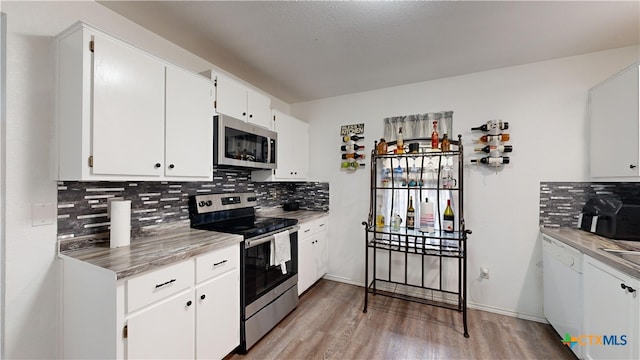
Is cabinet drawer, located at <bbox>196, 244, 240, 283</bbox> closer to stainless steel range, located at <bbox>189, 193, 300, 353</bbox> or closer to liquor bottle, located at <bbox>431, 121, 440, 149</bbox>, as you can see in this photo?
stainless steel range, located at <bbox>189, 193, 300, 353</bbox>

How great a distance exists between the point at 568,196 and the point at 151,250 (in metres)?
3.38

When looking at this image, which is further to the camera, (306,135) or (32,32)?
(306,135)

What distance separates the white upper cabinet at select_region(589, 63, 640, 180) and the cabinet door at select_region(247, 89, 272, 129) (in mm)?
2915

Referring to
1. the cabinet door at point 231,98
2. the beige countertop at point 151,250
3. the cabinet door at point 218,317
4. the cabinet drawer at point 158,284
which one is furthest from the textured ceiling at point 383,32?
the cabinet door at point 218,317

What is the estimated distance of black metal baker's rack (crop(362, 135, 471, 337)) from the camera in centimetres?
247

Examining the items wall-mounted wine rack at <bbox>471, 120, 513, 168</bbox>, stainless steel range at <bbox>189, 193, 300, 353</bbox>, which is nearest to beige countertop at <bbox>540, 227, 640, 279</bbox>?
wall-mounted wine rack at <bbox>471, 120, 513, 168</bbox>

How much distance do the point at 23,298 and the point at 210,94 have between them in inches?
64.4

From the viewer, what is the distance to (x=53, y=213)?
1.37 meters

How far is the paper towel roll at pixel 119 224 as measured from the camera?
1.47m

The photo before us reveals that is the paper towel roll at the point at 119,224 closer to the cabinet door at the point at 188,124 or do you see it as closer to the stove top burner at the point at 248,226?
the cabinet door at the point at 188,124

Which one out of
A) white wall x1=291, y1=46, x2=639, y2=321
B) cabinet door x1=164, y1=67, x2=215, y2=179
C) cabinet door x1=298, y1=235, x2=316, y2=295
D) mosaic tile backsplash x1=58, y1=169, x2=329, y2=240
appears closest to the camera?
mosaic tile backsplash x1=58, y1=169, x2=329, y2=240

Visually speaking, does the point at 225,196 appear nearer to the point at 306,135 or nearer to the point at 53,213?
the point at 53,213

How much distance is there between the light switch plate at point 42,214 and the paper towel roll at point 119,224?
263 mm

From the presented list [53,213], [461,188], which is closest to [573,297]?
[461,188]
